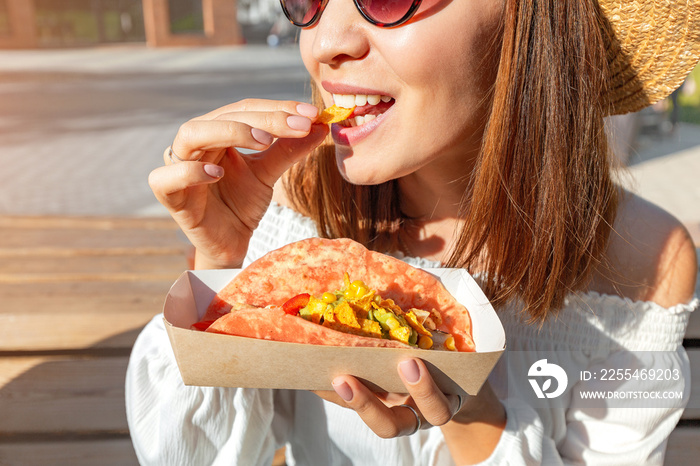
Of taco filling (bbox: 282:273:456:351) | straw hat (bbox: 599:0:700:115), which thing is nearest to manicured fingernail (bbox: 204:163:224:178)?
taco filling (bbox: 282:273:456:351)

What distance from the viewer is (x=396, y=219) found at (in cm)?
186

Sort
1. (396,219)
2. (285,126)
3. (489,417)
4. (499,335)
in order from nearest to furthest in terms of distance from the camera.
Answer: (499,335)
(285,126)
(489,417)
(396,219)

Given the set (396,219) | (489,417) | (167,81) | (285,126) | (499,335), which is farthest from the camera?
(167,81)

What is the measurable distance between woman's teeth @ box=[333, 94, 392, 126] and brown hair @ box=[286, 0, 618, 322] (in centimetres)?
27

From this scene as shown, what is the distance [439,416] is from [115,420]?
1009mm

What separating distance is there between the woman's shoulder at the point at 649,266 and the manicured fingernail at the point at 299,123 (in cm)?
91

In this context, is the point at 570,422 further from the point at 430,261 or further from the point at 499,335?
the point at 499,335

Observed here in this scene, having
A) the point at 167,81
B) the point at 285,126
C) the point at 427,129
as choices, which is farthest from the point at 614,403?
the point at 167,81

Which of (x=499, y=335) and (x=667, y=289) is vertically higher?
(x=499, y=335)

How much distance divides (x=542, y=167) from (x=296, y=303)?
2.25 ft

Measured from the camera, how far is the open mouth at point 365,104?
1361mm

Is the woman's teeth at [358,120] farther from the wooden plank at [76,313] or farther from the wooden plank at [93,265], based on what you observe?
the wooden plank at [93,265]

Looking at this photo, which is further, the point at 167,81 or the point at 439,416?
the point at 167,81

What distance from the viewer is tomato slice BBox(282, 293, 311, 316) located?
1228mm
